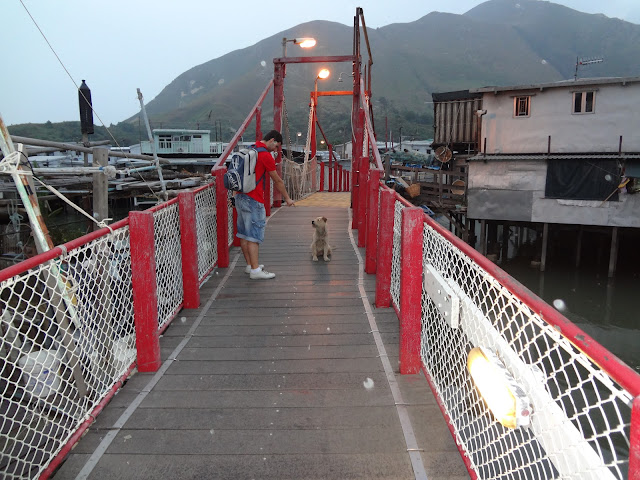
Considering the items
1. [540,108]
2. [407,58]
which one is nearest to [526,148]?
[540,108]

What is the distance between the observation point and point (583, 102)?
1689 cm

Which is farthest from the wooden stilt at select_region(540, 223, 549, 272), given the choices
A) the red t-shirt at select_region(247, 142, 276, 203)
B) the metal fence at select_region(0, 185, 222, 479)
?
the metal fence at select_region(0, 185, 222, 479)

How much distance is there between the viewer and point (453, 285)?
2539mm

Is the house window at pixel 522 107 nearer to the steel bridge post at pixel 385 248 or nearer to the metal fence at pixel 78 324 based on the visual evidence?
the steel bridge post at pixel 385 248

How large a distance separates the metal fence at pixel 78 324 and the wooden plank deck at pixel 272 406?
14 cm

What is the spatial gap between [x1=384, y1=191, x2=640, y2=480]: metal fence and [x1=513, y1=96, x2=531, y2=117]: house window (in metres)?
16.9

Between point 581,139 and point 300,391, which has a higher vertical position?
point 581,139

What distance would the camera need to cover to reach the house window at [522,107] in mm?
17719

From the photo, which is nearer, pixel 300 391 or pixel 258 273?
pixel 300 391

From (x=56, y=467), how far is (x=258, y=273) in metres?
3.14

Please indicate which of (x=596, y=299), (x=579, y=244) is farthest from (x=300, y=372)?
(x=579, y=244)

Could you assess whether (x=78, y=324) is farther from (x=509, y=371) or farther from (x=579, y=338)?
(x=579, y=338)

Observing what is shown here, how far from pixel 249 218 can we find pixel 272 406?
2644 mm

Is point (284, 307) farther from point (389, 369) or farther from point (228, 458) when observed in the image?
point (228, 458)
